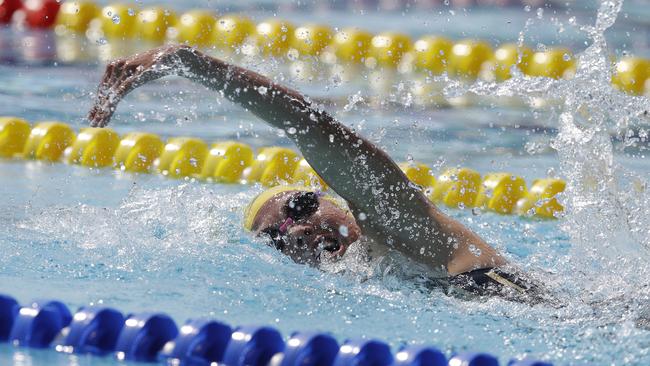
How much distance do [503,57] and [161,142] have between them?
3053 mm

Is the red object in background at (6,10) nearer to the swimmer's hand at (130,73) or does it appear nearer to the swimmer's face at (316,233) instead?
the swimmer's face at (316,233)

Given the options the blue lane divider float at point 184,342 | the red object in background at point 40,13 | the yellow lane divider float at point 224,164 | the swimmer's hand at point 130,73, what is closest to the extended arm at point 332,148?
the swimmer's hand at point 130,73

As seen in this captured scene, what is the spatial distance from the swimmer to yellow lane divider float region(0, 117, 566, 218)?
1560 millimetres

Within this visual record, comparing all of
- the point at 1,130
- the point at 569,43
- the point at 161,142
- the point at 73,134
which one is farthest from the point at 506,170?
the point at 569,43

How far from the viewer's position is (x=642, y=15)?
11.2 m

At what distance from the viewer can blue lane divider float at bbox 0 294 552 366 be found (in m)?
2.62

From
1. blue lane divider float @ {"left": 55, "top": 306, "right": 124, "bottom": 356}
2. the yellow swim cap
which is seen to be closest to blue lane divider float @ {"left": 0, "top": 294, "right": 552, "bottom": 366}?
blue lane divider float @ {"left": 55, "top": 306, "right": 124, "bottom": 356}

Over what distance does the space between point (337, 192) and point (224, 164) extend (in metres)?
2.36

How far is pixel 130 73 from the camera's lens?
9.45ft

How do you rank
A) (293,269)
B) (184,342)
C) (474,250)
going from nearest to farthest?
(184,342) < (474,250) < (293,269)

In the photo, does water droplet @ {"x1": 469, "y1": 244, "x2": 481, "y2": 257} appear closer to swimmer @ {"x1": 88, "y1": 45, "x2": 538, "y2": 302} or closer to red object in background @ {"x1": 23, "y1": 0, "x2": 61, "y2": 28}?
swimmer @ {"x1": 88, "y1": 45, "x2": 538, "y2": 302}

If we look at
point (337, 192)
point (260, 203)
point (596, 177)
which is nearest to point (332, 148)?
point (337, 192)

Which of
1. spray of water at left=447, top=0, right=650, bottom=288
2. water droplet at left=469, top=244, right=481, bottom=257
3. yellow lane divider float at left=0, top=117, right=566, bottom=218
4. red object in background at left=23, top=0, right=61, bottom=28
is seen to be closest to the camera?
water droplet at left=469, top=244, right=481, bottom=257

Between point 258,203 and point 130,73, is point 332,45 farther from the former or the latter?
point 130,73
